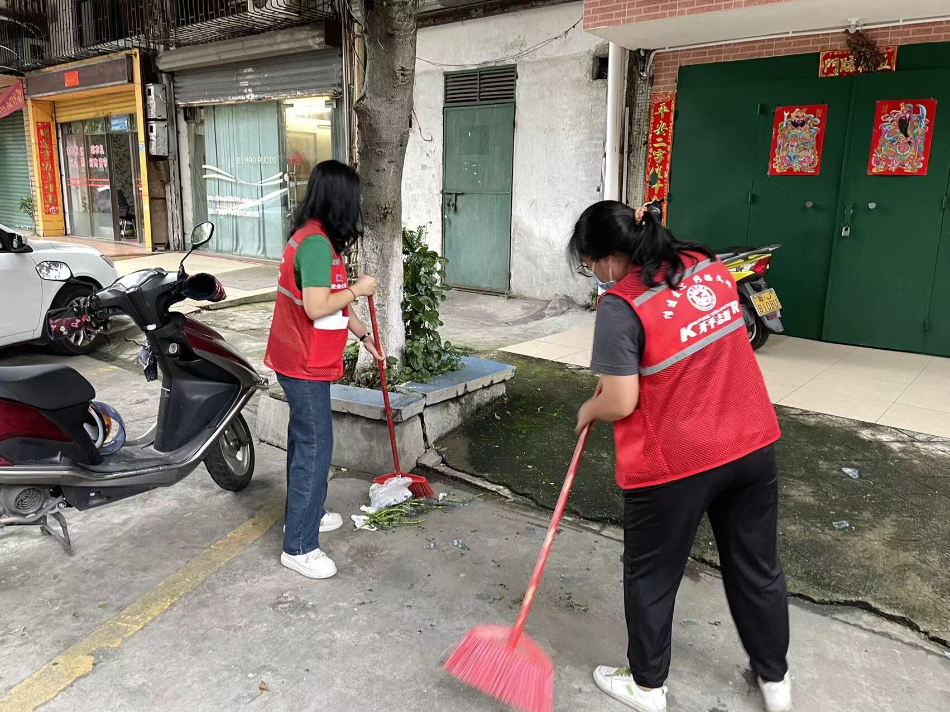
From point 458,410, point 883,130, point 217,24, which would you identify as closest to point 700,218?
point 883,130

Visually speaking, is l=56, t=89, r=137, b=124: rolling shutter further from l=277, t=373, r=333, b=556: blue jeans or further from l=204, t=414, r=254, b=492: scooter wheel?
l=277, t=373, r=333, b=556: blue jeans

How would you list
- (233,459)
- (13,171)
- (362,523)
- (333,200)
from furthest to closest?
(13,171) → (233,459) → (362,523) → (333,200)

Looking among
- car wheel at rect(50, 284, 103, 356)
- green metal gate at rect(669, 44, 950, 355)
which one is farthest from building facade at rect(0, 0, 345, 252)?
green metal gate at rect(669, 44, 950, 355)

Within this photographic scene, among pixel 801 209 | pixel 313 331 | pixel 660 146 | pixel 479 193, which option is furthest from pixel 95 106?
pixel 313 331

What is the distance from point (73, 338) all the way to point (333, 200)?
16.8ft

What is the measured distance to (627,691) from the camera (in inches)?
95.1

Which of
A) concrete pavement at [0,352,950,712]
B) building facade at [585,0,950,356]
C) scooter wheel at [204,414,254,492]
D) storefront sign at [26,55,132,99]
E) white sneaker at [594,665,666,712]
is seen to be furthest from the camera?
storefront sign at [26,55,132,99]

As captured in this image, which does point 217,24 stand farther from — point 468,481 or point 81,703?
point 81,703

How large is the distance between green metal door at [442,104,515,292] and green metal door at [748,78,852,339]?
318 cm

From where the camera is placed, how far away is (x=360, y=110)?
4484 mm

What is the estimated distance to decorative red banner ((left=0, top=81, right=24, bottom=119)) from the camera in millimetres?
16562

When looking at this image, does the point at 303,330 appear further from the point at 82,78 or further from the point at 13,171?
the point at 13,171

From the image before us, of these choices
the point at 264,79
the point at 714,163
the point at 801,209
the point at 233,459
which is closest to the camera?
the point at 233,459

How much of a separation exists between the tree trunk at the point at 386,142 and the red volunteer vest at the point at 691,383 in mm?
2748
